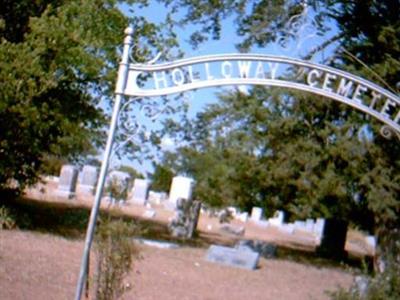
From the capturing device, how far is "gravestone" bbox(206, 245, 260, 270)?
13.5 m

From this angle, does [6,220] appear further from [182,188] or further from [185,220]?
[182,188]

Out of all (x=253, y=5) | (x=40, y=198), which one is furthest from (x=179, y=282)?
(x=40, y=198)

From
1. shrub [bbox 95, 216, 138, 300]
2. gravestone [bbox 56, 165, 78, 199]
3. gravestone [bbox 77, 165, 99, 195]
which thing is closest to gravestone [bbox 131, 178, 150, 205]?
gravestone [bbox 77, 165, 99, 195]

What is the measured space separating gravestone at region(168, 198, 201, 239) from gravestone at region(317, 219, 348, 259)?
5.26 metres

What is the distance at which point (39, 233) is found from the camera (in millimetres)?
13375

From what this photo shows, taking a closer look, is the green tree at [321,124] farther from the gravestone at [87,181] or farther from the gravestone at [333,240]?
the gravestone at [87,181]

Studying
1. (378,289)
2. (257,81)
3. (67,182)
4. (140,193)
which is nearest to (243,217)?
(140,193)

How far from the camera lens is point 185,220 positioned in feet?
63.0

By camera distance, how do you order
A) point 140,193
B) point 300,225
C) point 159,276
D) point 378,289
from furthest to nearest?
point 300,225 < point 140,193 < point 159,276 < point 378,289

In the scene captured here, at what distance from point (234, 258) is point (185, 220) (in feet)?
18.9

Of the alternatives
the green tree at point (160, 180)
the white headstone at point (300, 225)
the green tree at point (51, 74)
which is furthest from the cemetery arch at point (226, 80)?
the green tree at point (160, 180)

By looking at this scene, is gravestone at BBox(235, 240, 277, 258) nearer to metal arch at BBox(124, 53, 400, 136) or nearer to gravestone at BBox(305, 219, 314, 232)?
metal arch at BBox(124, 53, 400, 136)

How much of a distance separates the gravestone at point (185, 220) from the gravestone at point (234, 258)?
485cm

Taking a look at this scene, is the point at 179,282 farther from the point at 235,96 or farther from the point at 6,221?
the point at 235,96
